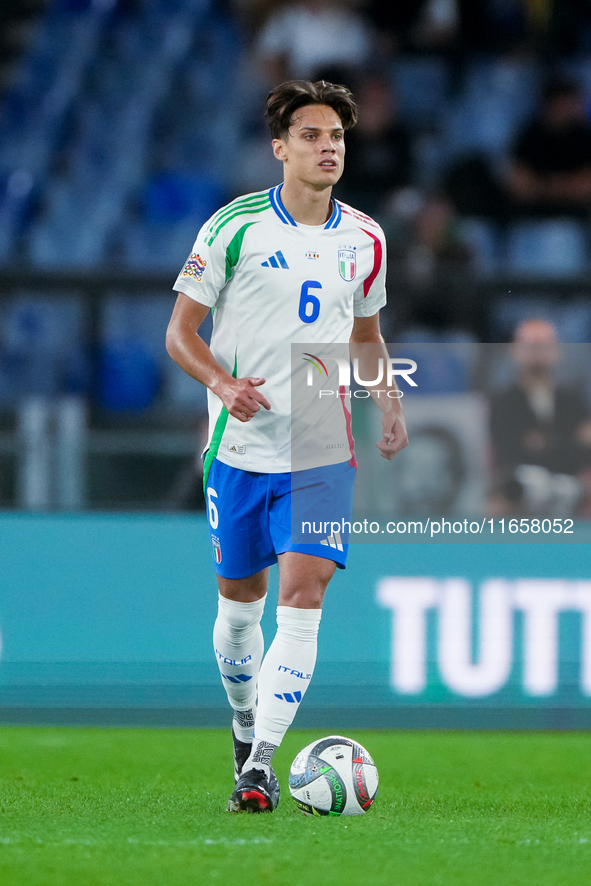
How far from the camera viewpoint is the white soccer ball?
13.0 feet

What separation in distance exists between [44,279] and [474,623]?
2872 millimetres

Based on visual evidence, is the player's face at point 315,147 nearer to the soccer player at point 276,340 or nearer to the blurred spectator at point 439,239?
the soccer player at point 276,340

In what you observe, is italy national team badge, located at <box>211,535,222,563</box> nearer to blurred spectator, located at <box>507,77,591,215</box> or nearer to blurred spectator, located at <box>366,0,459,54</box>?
blurred spectator, located at <box>507,77,591,215</box>

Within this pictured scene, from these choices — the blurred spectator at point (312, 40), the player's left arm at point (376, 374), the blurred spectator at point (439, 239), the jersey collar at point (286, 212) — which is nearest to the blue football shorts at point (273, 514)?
the player's left arm at point (376, 374)

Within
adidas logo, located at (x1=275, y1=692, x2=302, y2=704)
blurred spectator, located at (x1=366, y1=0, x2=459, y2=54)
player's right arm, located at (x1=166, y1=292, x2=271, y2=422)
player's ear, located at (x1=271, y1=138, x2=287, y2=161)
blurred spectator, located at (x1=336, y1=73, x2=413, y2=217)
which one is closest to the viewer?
player's right arm, located at (x1=166, y1=292, x2=271, y2=422)

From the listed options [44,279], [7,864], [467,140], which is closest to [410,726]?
[44,279]

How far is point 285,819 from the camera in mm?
3852

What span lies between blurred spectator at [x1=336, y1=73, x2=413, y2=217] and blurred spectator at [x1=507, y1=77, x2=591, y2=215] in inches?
34.5

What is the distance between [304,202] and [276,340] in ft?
1.53

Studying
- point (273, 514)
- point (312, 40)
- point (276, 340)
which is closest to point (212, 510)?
point (273, 514)

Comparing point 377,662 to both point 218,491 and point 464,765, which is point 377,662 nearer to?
point 464,765

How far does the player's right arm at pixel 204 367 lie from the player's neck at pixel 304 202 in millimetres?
432

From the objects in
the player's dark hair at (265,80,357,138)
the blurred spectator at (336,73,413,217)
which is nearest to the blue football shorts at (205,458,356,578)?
the player's dark hair at (265,80,357,138)

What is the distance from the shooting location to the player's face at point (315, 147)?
4.16m
